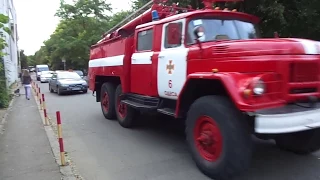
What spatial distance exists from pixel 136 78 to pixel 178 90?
1.98m

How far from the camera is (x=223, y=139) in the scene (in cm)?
442

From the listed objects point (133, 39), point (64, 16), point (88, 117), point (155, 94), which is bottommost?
point (88, 117)

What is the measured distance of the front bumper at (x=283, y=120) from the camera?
4004 mm

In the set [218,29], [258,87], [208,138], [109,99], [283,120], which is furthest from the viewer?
[109,99]

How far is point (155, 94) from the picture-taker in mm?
6703

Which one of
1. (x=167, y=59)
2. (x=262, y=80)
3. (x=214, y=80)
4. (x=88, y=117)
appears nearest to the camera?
(x=262, y=80)

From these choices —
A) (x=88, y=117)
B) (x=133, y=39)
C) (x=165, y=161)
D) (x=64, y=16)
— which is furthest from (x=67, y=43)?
(x=165, y=161)

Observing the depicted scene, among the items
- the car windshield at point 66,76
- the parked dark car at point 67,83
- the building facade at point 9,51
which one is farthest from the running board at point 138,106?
the car windshield at point 66,76

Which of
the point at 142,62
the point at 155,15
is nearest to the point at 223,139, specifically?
the point at 142,62

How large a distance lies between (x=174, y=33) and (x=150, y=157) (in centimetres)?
230

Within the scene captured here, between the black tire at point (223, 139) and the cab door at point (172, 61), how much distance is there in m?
0.90

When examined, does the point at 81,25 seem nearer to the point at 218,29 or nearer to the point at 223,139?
the point at 218,29

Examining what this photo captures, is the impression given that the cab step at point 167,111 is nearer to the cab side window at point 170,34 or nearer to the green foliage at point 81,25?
the cab side window at point 170,34

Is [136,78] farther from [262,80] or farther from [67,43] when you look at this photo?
[67,43]
